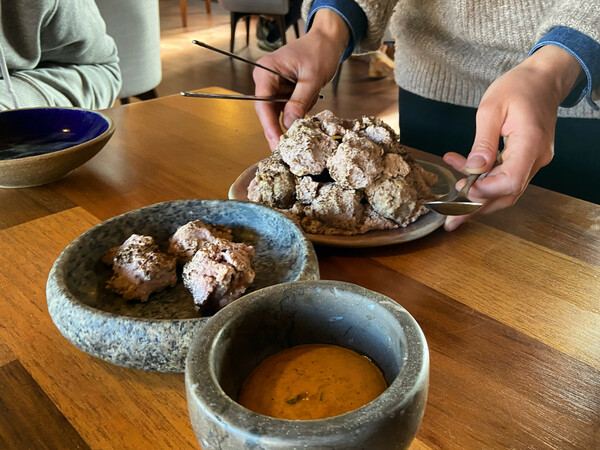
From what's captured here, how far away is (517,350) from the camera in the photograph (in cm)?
45

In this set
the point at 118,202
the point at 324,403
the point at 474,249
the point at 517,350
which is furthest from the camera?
the point at 118,202

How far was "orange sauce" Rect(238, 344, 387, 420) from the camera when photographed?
306 mm

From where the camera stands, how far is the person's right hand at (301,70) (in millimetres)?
810

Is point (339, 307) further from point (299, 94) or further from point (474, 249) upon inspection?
point (299, 94)

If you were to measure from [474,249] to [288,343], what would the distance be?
0.33 m

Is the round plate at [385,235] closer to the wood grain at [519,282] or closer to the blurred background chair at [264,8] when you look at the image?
the wood grain at [519,282]

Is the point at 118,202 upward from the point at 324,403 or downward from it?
downward

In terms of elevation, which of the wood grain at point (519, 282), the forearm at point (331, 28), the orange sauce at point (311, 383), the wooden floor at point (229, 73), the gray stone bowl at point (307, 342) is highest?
the forearm at point (331, 28)

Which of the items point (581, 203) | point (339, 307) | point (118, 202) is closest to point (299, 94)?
point (118, 202)

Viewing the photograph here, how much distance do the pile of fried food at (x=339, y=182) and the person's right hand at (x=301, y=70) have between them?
0.59 ft

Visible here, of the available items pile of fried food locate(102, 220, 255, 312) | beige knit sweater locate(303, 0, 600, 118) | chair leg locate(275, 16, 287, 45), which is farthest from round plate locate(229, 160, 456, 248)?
chair leg locate(275, 16, 287, 45)

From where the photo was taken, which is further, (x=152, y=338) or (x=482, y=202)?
(x=482, y=202)

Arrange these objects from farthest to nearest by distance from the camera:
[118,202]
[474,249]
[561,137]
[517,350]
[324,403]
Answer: [561,137] < [118,202] < [474,249] < [517,350] < [324,403]

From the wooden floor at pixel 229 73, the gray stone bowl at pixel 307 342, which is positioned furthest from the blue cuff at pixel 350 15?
the wooden floor at pixel 229 73
